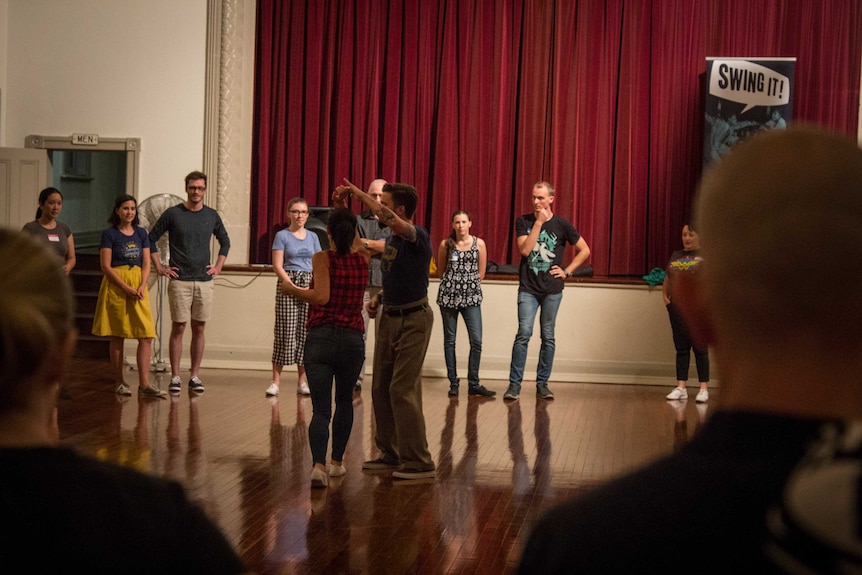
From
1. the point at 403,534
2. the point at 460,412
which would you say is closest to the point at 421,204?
the point at 460,412

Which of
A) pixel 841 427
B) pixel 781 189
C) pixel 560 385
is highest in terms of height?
pixel 781 189

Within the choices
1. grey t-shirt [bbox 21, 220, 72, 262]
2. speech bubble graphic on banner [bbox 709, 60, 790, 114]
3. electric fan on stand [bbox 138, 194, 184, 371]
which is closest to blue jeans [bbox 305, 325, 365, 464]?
grey t-shirt [bbox 21, 220, 72, 262]

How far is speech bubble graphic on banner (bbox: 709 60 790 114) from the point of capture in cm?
990

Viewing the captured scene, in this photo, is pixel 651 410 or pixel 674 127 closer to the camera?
pixel 651 410

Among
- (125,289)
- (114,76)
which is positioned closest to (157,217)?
(114,76)

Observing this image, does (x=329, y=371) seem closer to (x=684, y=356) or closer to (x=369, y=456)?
(x=369, y=456)

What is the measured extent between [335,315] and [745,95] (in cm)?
639

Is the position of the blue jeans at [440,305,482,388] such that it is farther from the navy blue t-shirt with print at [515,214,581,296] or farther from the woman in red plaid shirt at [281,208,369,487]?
the woman in red plaid shirt at [281,208,369,487]

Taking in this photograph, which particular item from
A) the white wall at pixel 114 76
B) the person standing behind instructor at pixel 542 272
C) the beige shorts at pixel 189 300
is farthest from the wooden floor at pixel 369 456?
the white wall at pixel 114 76

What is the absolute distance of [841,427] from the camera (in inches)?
27.4

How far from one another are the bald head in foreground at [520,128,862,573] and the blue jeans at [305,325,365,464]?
4063mm

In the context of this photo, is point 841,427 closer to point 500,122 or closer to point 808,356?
point 808,356

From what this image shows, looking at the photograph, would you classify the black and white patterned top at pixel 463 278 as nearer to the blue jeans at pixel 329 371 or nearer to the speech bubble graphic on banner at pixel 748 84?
the speech bubble graphic on banner at pixel 748 84

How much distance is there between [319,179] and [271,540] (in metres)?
7.40
